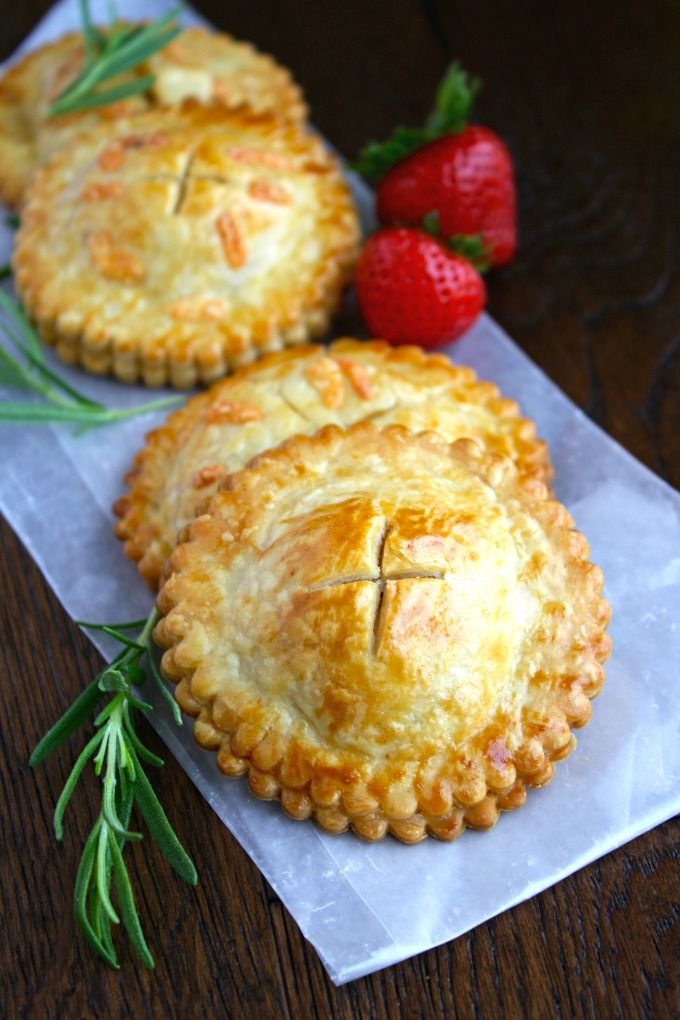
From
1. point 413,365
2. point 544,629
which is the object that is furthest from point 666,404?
point 544,629

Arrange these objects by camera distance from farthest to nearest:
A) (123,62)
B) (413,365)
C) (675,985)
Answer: (123,62) < (413,365) < (675,985)

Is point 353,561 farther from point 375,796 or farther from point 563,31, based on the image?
point 563,31

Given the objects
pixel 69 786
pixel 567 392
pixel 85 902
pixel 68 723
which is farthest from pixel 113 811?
pixel 567 392

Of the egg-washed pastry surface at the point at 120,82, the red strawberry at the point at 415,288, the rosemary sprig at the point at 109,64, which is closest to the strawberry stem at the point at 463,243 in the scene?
the red strawberry at the point at 415,288

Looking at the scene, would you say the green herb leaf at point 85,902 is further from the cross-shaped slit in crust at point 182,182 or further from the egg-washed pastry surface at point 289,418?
the cross-shaped slit in crust at point 182,182

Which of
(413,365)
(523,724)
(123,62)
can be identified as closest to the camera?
(523,724)

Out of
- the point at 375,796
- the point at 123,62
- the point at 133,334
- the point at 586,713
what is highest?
the point at 123,62

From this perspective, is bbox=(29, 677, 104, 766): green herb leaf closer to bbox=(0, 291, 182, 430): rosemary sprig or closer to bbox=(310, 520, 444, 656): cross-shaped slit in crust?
bbox=(310, 520, 444, 656): cross-shaped slit in crust
